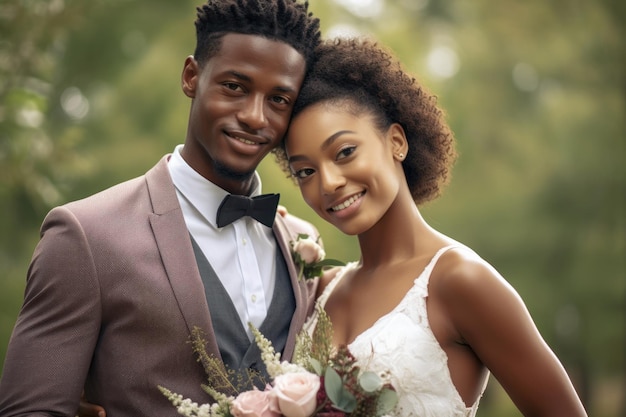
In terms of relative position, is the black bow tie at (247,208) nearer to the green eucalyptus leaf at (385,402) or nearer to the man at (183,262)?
the man at (183,262)

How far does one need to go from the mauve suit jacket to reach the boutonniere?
0.66m

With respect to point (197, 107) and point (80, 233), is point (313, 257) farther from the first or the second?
point (80, 233)

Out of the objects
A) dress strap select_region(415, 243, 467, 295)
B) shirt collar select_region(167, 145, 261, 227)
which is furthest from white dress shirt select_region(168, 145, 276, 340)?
dress strap select_region(415, 243, 467, 295)

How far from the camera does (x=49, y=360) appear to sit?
328 centimetres

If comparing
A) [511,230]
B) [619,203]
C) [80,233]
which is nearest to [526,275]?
[511,230]

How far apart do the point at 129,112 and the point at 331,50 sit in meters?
Answer: 7.54

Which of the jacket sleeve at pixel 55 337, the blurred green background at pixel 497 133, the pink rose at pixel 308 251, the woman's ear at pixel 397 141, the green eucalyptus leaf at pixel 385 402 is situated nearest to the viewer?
the green eucalyptus leaf at pixel 385 402

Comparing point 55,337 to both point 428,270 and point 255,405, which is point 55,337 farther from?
point 428,270

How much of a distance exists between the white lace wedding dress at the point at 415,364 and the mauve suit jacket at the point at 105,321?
2.20 feet

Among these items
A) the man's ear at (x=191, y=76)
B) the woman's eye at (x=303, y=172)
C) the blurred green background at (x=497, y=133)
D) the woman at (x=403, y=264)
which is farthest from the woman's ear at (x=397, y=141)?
the blurred green background at (x=497, y=133)

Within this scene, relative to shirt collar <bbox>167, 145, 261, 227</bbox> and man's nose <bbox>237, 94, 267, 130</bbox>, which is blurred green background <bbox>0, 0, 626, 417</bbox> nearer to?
shirt collar <bbox>167, 145, 261, 227</bbox>

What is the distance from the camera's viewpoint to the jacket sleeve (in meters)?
3.28

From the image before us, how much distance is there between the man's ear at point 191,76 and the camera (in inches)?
155

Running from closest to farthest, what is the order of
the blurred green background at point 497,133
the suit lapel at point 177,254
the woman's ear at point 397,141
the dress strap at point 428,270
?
1. the suit lapel at point 177,254
2. the dress strap at point 428,270
3. the woman's ear at point 397,141
4. the blurred green background at point 497,133
